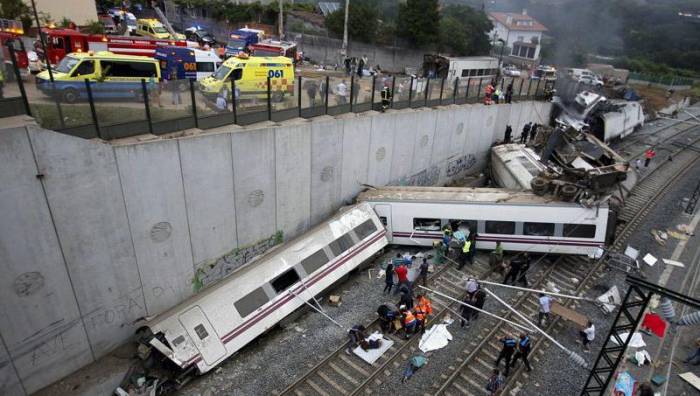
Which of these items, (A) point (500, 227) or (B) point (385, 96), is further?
(B) point (385, 96)

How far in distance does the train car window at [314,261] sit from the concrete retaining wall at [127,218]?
1.97 meters

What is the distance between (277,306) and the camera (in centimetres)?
1341

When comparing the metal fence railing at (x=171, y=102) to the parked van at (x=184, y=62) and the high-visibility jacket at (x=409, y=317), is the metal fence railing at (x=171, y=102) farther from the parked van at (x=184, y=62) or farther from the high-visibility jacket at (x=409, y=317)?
the parked van at (x=184, y=62)

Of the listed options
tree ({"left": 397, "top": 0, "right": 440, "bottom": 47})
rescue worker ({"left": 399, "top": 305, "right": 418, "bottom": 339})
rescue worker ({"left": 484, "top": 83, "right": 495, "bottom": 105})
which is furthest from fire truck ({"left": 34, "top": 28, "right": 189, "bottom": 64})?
tree ({"left": 397, "top": 0, "right": 440, "bottom": 47})

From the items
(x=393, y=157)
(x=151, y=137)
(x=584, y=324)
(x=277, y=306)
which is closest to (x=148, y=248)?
(x=151, y=137)

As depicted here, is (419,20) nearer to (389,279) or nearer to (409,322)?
(389,279)

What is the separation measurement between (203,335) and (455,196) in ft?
38.0

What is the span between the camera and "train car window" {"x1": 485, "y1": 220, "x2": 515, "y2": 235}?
57.0 ft

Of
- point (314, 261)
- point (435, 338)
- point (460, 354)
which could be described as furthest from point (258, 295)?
point (460, 354)

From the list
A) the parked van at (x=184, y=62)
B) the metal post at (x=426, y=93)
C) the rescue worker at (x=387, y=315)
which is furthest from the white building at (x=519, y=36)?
the rescue worker at (x=387, y=315)

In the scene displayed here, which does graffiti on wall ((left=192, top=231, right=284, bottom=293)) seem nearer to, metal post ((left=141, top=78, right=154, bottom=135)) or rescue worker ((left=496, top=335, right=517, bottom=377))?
metal post ((left=141, top=78, right=154, bottom=135))

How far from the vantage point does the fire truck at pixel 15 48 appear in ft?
30.1

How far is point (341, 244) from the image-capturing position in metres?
16.0

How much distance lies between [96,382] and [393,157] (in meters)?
15.1
